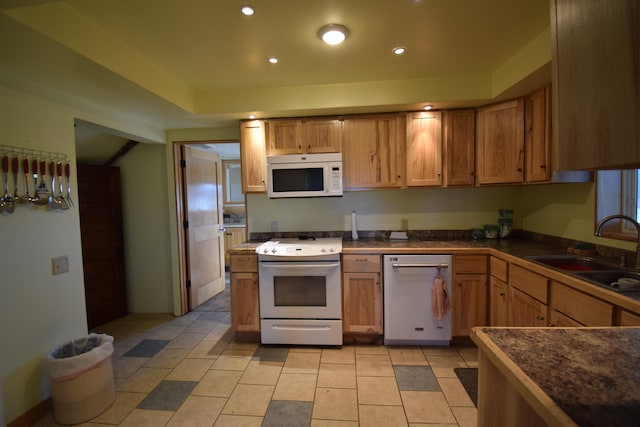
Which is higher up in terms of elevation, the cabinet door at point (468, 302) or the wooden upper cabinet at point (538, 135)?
the wooden upper cabinet at point (538, 135)

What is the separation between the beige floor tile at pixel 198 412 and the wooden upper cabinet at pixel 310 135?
6.94 ft

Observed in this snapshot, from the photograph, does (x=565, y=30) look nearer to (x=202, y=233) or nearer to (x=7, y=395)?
(x=7, y=395)

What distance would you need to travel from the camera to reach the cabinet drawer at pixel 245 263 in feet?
8.56

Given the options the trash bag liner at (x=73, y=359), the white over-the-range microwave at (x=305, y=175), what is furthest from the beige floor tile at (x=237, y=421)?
the white over-the-range microwave at (x=305, y=175)

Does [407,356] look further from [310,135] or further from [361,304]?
[310,135]

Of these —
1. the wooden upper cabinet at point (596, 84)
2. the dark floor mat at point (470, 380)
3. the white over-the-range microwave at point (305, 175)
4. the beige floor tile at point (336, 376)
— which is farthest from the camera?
the white over-the-range microwave at point (305, 175)

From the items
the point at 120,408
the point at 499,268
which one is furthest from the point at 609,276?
the point at 120,408

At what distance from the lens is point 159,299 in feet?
11.1

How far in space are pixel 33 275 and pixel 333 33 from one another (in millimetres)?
2485

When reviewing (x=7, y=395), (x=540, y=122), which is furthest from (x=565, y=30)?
(x=7, y=395)

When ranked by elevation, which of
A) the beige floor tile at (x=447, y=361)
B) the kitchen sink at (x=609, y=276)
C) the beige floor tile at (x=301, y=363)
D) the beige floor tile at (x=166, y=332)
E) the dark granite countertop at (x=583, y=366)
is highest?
the dark granite countertop at (x=583, y=366)

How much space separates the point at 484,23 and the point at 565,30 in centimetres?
138

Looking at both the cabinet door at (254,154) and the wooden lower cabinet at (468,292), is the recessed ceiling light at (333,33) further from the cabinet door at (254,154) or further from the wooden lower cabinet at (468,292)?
the wooden lower cabinet at (468,292)

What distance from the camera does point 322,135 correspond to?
2.75 meters
